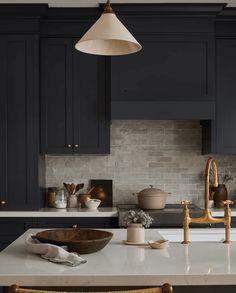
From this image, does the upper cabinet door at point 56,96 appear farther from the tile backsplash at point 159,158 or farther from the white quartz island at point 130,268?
the white quartz island at point 130,268

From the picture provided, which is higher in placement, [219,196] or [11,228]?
[219,196]

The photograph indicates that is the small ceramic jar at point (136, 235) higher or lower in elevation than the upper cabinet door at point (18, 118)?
lower

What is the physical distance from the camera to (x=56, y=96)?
507cm

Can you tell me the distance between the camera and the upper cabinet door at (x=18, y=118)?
493 cm

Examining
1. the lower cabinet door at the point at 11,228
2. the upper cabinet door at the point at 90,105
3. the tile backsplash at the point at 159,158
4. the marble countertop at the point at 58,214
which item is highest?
the upper cabinet door at the point at 90,105

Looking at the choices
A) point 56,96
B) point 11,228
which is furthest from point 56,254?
point 56,96

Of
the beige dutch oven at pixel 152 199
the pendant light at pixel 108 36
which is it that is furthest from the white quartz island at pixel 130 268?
the beige dutch oven at pixel 152 199

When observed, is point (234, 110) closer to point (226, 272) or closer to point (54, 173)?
point (54, 173)

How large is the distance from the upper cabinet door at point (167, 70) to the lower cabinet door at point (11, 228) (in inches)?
56.5

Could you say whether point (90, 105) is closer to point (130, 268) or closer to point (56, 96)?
point (56, 96)

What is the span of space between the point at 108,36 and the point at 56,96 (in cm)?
249

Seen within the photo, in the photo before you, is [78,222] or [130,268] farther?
[78,222]

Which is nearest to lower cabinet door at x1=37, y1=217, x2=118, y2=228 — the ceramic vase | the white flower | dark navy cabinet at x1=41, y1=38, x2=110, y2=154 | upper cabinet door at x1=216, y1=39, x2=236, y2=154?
the ceramic vase

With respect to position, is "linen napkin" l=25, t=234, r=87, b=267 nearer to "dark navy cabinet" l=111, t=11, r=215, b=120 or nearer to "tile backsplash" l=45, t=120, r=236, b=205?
"dark navy cabinet" l=111, t=11, r=215, b=120
